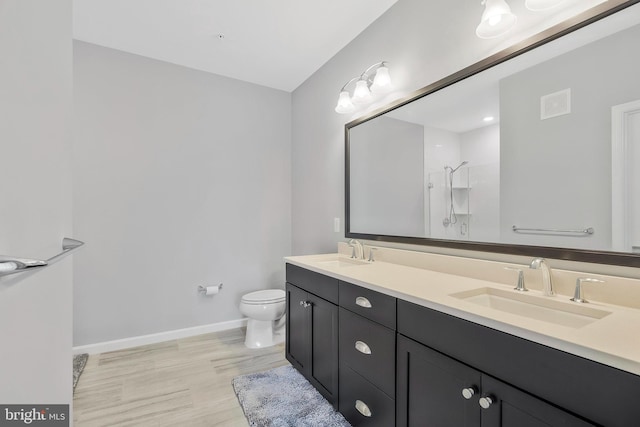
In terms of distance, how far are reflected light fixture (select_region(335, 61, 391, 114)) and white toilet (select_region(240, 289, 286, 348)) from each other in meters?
1.68

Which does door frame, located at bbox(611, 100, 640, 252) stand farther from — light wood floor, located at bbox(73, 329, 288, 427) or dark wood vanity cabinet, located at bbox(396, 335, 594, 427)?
light wood floor, located at bbox(73, 329, 288, 427)

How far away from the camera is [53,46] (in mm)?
688

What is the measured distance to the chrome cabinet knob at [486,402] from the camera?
2.86 ft

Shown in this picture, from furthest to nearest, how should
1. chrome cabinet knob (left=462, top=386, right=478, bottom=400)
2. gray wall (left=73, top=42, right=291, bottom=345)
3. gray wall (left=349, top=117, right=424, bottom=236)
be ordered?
gray wall (left=73, top=42, right=291, bottom=345) → gray wall (left=349, top=117, right=424, bottom=236) → chrome cabinet knob (left=462, top=386, right=478, bottom=400)

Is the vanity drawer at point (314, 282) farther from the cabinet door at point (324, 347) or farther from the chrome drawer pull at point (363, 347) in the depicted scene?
the chrome drawer pull at point (363, 347)

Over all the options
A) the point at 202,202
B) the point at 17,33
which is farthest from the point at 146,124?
the point at 17,33

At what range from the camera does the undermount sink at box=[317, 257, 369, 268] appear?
6.81ft

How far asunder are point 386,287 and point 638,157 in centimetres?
97

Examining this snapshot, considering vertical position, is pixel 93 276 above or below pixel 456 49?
below

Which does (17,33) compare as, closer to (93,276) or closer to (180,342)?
(93,276)

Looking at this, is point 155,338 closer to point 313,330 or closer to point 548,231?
point 313,330

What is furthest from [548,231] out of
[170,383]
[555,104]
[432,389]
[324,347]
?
[170,383]

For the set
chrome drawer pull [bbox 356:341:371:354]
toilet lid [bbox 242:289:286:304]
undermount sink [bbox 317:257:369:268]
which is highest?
undermount sink [bbox 317:257:369:268]

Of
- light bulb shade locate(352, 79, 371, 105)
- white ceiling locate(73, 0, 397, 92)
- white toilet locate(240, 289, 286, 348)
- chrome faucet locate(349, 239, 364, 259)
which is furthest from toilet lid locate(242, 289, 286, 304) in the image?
white ceiling locate(73, 0, 397, 92)
